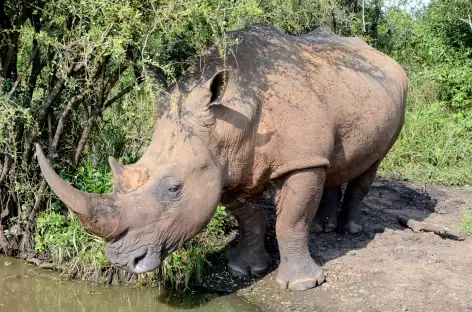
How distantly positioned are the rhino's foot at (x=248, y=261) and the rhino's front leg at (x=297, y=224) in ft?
1.01

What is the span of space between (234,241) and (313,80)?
1886 mm

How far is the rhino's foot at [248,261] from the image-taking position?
5.84m

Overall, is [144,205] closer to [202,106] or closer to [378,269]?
[202,106]

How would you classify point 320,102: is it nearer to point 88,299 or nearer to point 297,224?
point 297,224

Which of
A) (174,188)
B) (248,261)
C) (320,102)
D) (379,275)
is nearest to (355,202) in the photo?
(379,275)

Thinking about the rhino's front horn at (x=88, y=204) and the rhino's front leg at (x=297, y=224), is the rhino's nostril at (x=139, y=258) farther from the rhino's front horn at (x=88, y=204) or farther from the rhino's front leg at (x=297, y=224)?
the rhino's front leg at (x=297, y=224)

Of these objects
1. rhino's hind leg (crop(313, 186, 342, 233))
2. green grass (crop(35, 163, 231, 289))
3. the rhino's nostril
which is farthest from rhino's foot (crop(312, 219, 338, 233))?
the rhino's nostril

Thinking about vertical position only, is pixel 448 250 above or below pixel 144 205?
below

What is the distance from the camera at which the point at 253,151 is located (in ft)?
16.5

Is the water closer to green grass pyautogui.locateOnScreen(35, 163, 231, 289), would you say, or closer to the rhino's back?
green grass pyautogui.locateOnScreen(35, 163, 231, 289)

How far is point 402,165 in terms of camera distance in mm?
9516

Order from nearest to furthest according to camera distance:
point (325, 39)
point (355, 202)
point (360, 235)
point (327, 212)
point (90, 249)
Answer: point (90, 249), point (325, 39), point (360, 235), point (355, 202), point (327, 212)

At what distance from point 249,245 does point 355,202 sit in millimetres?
1428

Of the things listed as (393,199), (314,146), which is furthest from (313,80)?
(393,199)
